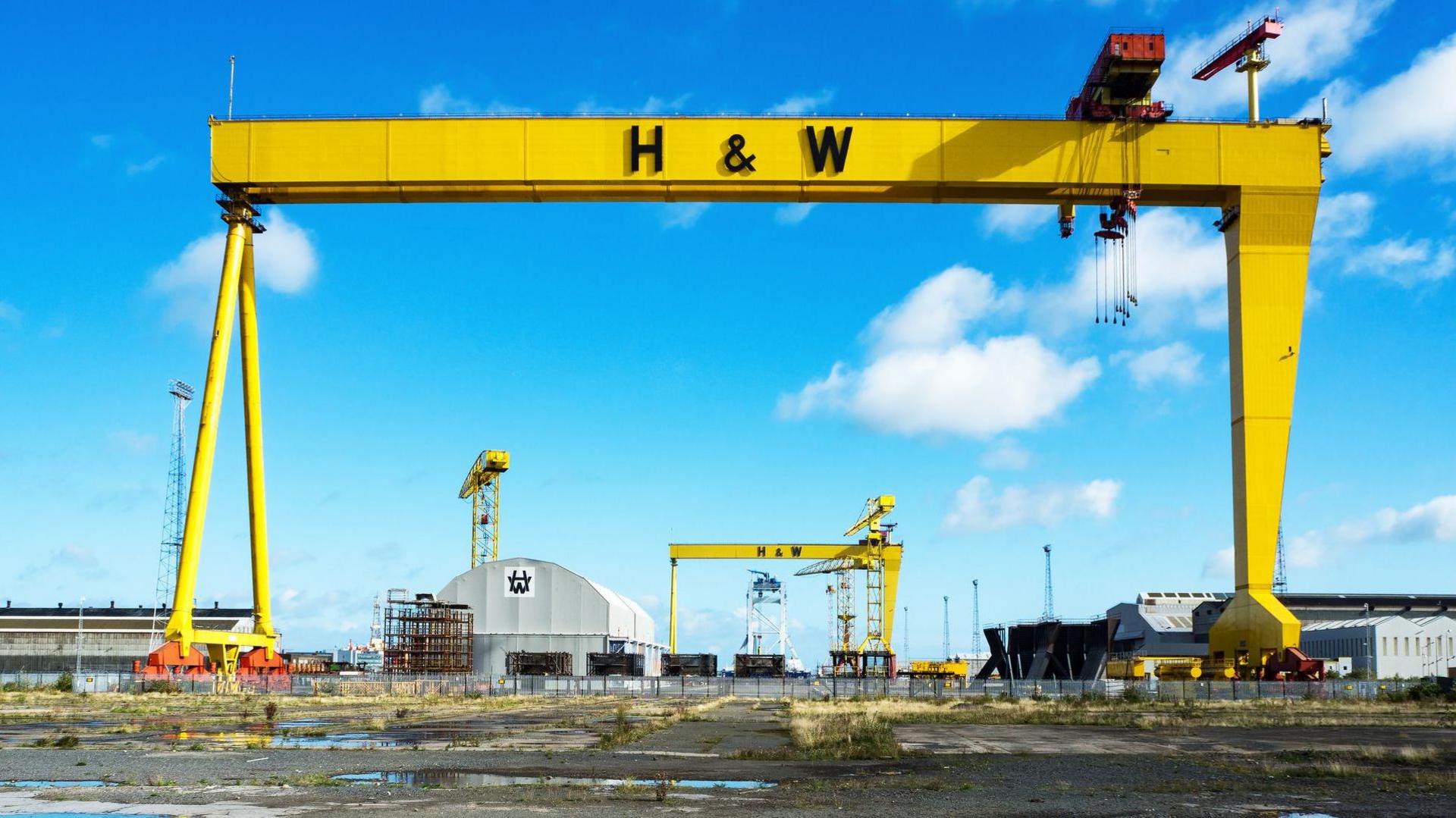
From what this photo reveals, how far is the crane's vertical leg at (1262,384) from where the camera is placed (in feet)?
101

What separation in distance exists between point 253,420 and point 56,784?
2325 cm

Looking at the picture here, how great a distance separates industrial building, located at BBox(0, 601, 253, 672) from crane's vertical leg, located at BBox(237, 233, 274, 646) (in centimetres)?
4050

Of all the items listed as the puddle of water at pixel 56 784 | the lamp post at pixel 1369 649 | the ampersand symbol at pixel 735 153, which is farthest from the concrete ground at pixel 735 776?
the lamp post at pixel 1369 649

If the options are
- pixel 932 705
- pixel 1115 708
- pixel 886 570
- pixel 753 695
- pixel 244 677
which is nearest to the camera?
pixel 1115 708

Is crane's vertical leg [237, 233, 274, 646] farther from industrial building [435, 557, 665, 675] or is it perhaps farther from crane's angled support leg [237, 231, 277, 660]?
industrial building [435, 557, 665, 675]

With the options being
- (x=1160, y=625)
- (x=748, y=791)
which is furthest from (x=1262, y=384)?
(x=1160, y=625)

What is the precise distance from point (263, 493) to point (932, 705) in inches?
804

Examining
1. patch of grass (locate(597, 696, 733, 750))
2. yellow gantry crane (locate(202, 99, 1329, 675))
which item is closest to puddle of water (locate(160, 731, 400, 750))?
patch of grass (locate(597, 696, 733, 750))

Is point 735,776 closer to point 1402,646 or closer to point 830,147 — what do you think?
point 830,147

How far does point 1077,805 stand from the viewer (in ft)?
39.8

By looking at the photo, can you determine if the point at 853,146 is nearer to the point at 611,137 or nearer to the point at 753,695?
the point at 611,137

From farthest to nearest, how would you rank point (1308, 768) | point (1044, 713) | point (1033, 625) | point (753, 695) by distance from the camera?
point (1033, 625) < point (753, 695) < point (1044, 713) < point (1308, 768)

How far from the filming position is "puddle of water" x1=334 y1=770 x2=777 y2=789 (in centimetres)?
1393

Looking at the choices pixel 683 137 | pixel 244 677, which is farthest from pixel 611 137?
pixel 244 677
